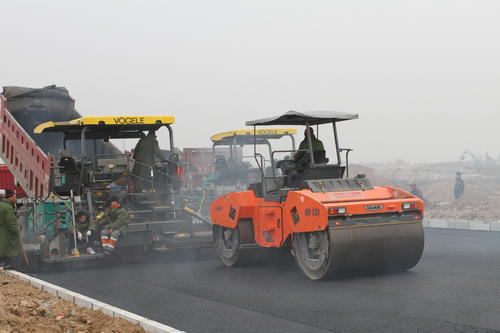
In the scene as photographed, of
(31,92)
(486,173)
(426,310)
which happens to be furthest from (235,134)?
(486,173)

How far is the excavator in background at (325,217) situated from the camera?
24.0 feet

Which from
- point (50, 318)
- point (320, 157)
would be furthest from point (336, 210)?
point (50, 318)

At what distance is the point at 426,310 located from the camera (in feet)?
19.3

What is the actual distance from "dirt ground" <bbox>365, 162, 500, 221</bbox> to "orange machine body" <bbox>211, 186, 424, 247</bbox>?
31.7 feet

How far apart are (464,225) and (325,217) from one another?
318 inches

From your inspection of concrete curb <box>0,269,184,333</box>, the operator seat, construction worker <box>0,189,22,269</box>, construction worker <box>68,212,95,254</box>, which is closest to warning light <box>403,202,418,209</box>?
the operator seat

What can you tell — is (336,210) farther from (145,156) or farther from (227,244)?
(145,156)

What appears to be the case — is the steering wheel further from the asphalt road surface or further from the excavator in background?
the asphalt road surface

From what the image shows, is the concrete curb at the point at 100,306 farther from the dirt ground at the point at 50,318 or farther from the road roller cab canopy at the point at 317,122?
the road roller cab canopy at the point at 317,122

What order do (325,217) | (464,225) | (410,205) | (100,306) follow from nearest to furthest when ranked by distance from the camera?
(100,306) → (325,217) → (410,205) → (464,225)

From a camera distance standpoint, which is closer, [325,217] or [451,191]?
[325,217]

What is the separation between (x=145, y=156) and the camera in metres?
10.5

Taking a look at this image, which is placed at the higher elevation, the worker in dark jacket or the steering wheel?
the worker in dark jacket

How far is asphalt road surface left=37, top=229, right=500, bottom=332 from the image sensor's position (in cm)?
556
